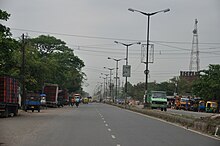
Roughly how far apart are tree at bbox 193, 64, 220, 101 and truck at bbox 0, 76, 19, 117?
49.9 meters

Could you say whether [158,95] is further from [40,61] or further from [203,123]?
[203,123]

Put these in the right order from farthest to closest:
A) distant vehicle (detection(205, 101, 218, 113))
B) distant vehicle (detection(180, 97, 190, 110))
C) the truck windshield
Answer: distant vehicle (detection(180, 97, 190, 110))
distant vehicle (detection(205, 101, 218, 113))
the truck windshield

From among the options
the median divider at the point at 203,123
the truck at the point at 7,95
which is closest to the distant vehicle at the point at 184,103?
the median divider at the point at 203,123

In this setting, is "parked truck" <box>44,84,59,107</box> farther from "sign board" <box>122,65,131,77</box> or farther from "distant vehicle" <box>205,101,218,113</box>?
"distant vehicle" <box>205,101,218,113</box>

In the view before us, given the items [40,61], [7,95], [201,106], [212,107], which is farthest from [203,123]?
[201,106]

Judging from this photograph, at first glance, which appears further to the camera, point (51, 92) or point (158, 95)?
point (51, 92)

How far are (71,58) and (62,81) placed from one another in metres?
9.28

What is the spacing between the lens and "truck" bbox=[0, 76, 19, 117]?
33.2 meters

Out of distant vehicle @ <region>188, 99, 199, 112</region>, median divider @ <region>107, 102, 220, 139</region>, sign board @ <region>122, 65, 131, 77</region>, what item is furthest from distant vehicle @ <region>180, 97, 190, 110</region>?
median divider @ <region>107, 102, 220, 139</region>

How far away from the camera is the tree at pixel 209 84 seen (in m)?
80.4

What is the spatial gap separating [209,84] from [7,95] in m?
54.0

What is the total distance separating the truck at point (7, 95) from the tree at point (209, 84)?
4995 cm

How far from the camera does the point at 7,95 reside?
34156 mm

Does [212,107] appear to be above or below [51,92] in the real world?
below
